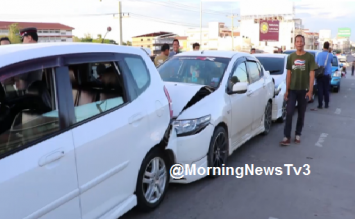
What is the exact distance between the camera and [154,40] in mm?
99688

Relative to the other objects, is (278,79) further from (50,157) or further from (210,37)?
(210,37)

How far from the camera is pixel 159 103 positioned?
371cm

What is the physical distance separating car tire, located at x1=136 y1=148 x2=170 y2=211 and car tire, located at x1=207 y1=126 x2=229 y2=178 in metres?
0.78

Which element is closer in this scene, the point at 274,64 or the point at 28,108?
the point at 28,108

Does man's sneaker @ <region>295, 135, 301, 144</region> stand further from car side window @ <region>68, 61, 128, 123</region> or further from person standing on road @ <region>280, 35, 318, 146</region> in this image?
car side window @ <region>68, 61, 128, 123</region>

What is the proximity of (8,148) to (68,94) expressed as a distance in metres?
0.64

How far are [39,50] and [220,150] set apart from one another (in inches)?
118

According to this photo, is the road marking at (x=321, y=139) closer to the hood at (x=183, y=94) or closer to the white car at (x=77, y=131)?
the hood at (x=183, y=94)

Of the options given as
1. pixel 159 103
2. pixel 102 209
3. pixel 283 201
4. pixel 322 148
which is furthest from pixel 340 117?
pixel 102 209

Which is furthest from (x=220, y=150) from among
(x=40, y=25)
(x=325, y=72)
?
(x=40, y=25)

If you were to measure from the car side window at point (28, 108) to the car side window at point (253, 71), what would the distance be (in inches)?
165

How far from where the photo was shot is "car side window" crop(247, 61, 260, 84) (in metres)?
6.19

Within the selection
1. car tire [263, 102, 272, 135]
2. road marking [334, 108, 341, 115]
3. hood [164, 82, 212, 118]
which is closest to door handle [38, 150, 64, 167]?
hood [164, 82, 212, 118]

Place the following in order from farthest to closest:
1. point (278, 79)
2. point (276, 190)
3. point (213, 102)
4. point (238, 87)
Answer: point (278, 79) → point (238, 87) → point (213, 102) → point (276, 190)
